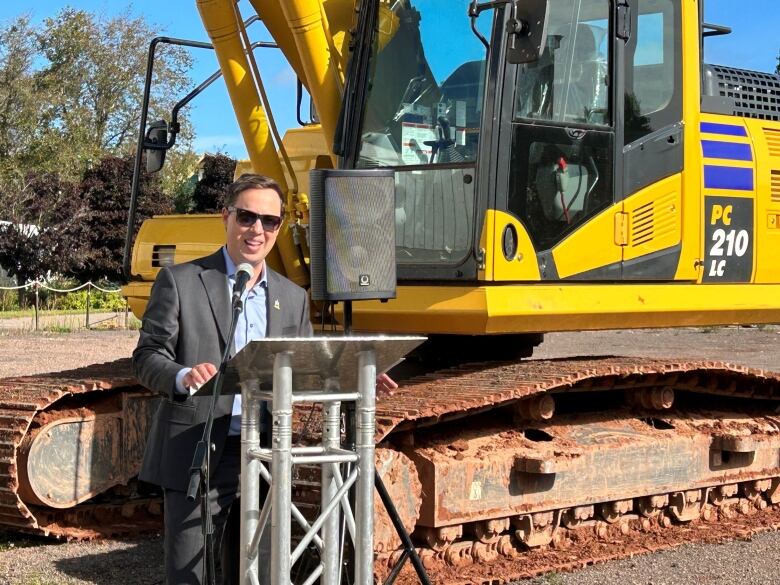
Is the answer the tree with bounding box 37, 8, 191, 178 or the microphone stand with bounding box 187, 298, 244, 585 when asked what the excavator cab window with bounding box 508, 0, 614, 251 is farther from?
the tree with bounding box 37, 8, 191, 178

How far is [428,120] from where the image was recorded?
644 cm

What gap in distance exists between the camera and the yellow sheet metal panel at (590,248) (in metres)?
6.46

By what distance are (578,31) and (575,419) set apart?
215 cm

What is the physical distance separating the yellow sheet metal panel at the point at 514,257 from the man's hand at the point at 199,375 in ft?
8.18

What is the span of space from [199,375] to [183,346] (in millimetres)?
405

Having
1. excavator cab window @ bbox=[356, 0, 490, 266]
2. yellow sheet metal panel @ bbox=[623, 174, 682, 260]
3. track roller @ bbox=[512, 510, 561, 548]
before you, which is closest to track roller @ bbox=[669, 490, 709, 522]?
track roller @ bbox=[512, 510, 561, 548]

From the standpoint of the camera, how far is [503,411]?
6652 mm

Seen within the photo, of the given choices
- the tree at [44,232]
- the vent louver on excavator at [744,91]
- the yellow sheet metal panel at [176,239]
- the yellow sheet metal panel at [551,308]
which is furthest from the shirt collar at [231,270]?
the tree at [44,232]

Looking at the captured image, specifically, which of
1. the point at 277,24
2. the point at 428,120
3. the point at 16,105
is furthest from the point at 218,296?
the point at 16,105

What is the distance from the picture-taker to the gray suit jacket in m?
4.24

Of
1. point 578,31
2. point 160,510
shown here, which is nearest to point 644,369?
point 578,31

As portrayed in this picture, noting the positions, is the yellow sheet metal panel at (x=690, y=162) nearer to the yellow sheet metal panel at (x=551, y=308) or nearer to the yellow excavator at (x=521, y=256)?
the yellow excavator at (x=521, y=256)

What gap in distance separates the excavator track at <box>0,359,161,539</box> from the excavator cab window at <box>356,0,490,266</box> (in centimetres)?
182

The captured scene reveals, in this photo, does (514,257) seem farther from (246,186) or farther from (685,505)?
(246,186)
